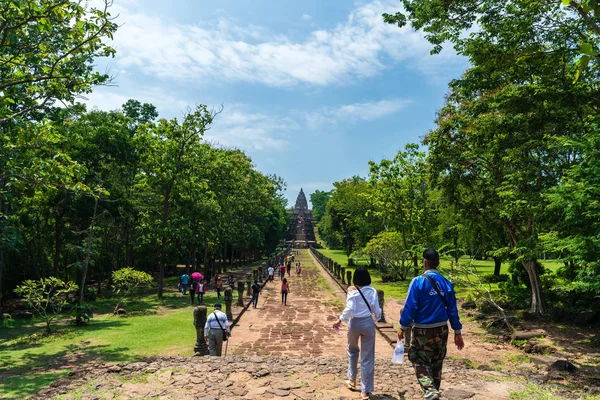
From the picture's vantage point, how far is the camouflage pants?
396cm

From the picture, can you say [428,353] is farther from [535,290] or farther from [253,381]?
[535,290]

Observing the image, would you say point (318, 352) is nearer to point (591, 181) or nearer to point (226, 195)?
point (591, 181)

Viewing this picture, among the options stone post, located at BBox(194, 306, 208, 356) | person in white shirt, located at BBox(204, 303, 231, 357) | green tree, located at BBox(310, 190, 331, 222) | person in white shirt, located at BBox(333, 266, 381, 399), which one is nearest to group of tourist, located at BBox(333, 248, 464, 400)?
person in white shirt, located at BBox(333, 266, 381, 399)

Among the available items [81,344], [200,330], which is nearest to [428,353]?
[200,330]

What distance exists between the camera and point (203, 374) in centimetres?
572

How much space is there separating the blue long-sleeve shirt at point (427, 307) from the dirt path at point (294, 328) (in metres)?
5.10

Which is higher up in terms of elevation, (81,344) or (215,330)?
Result: (215,330)

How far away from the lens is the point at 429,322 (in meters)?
3.95

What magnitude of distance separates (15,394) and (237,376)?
352 centimetres

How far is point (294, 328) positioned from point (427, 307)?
26.6ft

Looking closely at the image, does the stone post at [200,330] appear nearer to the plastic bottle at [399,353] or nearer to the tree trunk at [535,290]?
the plastic bottle at [399,353]

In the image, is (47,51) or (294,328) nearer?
(47,51)

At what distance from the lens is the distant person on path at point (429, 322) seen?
13.0ft

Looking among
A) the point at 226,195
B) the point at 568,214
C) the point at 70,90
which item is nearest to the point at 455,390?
the point at 568,214
